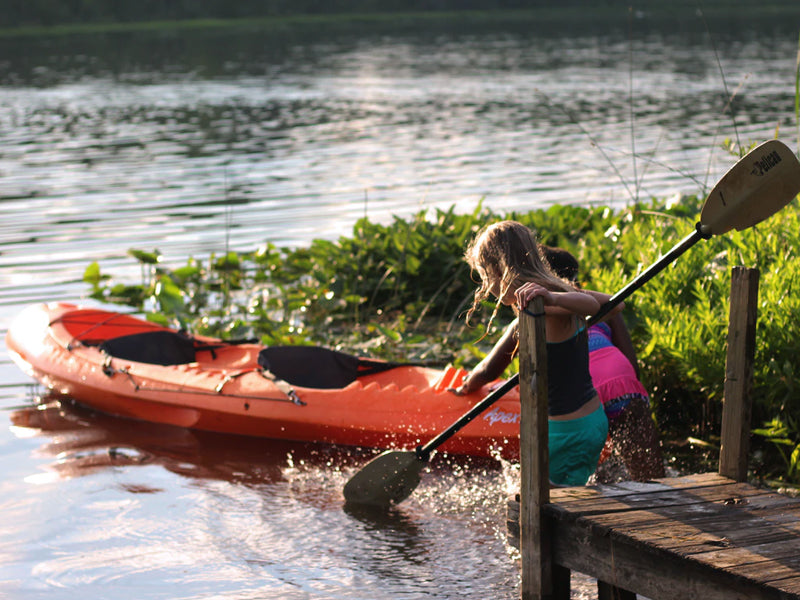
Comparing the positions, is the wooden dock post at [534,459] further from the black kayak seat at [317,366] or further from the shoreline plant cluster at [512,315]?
the black kayak seat at [317,366]

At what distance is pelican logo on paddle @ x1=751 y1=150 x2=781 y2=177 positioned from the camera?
11.3 ft

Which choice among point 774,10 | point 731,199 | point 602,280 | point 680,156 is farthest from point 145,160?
point 774,10

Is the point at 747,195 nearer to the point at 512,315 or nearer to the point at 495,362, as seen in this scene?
the point at 495,362

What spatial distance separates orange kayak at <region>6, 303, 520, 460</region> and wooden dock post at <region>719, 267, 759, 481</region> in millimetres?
1759

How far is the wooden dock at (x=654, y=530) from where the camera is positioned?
2742mm

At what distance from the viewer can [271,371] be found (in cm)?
598

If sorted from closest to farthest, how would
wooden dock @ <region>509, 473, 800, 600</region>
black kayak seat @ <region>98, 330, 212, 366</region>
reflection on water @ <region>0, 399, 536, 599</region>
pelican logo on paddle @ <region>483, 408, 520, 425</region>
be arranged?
wooden dock @ <region>509, 473, 800, 600</region>
reflection on water @ <region>0, 399, 536, 599</region>
pelican logo on paddle @ <region>483, 408, 520, 425</region>
black kayak seat @ <region>98, 330, 212, 366</region>

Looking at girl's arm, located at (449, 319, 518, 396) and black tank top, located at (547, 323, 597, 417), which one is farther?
→ girl's arm, located at (449, 319, 518, 396)

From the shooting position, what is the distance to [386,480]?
15.1 feet

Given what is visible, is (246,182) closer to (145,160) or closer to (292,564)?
(145,160)

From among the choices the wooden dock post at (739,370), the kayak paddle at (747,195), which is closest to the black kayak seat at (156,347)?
the kayak paddle at (747,195)

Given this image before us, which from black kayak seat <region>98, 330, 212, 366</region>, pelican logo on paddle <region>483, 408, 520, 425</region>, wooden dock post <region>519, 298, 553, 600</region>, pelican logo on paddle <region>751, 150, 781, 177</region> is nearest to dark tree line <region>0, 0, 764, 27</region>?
black kayak seat <region>98, 330, 212, 366</region>

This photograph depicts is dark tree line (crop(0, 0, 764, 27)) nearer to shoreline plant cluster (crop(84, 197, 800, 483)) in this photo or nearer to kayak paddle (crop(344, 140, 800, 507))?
shoreline plant cluster (crop(84, 197, 800, 483))

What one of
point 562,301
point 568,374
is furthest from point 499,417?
point 562,301
